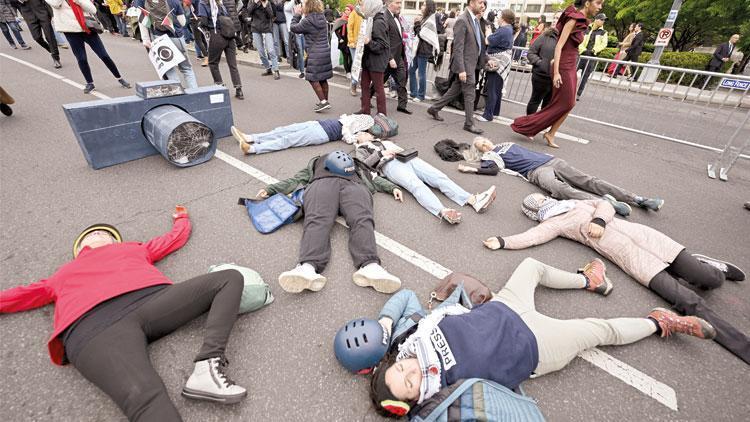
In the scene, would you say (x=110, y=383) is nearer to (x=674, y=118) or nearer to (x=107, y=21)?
(x=674, y=118)

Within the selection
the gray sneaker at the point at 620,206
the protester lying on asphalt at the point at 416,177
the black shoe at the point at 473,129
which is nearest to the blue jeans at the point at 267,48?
the black shoe at the point at 473,129

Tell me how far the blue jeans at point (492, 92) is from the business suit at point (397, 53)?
A: 5.53 ft

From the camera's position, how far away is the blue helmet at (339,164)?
3.42m

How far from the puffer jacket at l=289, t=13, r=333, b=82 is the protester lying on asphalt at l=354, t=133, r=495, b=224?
2728 millimetres

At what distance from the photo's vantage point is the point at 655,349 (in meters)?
2.28

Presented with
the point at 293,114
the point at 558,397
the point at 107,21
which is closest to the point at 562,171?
the point at 558,397

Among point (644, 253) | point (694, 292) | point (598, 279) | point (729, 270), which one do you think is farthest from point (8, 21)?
point (729, 270)

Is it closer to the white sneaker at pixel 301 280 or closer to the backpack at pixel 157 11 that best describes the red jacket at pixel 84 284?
the white sneaker at pixel 301 280

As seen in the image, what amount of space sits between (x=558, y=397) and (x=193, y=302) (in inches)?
91.8

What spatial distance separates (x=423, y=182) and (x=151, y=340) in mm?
3042

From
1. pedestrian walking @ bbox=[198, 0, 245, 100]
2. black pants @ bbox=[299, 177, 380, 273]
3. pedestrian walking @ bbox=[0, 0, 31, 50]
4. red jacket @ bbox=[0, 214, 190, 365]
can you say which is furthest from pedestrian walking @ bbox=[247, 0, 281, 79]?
pedestrian walking @ bbox=[0, 0, 31, 50]

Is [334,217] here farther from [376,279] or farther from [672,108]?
[672,108]

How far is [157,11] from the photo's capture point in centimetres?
555

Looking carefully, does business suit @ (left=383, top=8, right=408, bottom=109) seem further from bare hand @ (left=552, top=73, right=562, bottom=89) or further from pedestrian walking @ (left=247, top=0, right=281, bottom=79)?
pedestrian walking @ (left=247, top=0, right=281, bottom=79)
